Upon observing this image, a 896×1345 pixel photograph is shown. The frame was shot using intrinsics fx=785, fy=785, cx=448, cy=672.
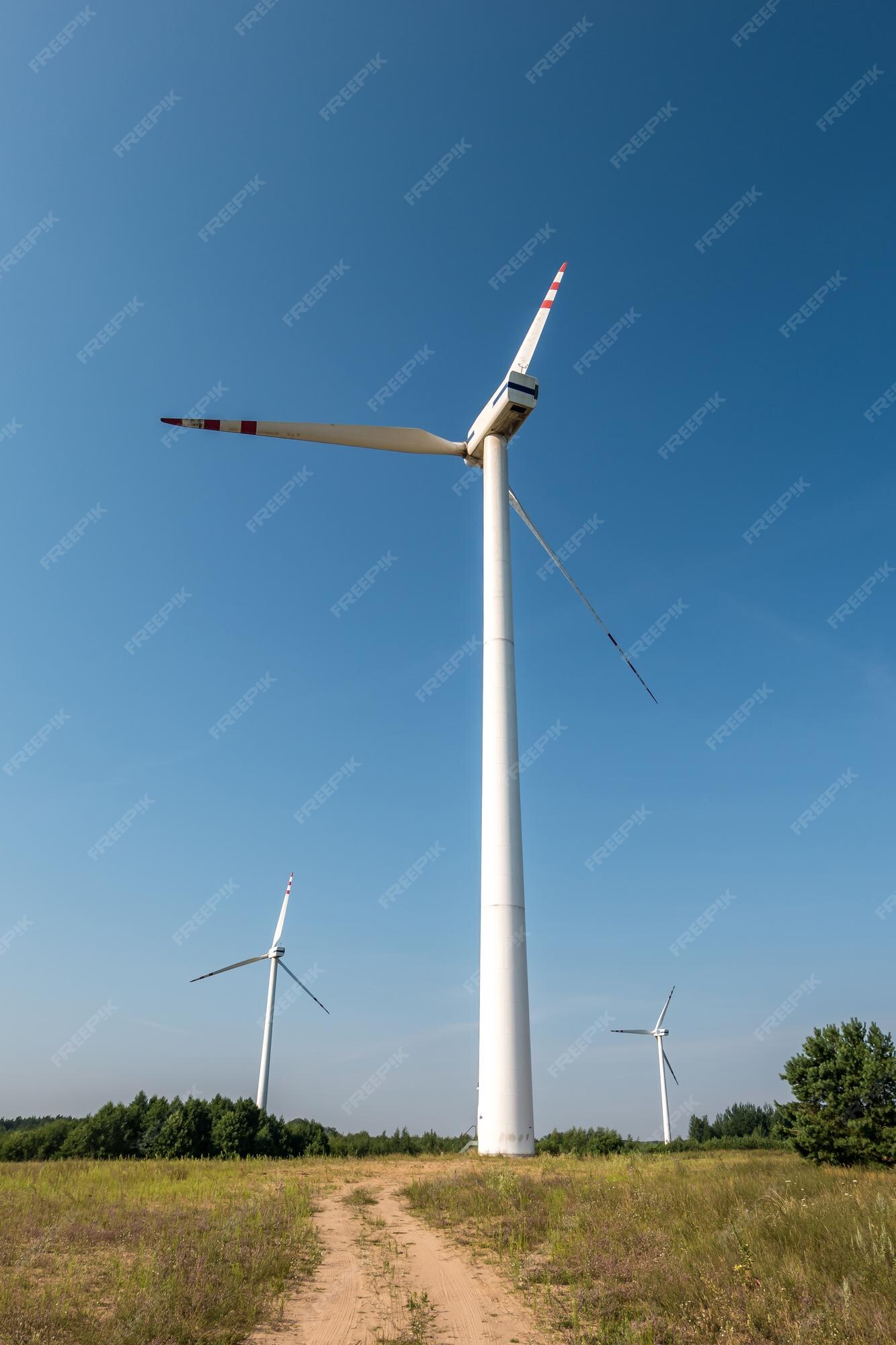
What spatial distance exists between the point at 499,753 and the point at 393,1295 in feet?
67.8

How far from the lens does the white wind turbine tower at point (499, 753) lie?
26.7m

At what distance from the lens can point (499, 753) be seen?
30734 millimetres

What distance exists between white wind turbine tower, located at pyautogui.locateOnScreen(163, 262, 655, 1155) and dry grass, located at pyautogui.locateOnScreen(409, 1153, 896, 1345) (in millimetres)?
6827

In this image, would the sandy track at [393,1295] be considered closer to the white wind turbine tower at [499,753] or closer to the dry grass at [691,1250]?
the dry grass at [691,1250]

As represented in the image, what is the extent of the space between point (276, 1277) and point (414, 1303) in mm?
2353

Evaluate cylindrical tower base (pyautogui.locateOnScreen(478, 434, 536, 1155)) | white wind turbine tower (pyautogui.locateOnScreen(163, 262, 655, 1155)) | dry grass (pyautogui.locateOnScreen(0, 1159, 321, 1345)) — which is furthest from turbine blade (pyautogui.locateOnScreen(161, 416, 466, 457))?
dry grass (pyautogui.locateOnScreen(0, 1159, 321, 1345))

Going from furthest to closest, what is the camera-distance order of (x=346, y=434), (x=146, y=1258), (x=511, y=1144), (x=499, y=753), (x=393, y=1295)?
(x=346, y=434) < (x=499, y=753) < (x=511, y=1144) < (x=146, y=1258) < (x=393, y=1295)

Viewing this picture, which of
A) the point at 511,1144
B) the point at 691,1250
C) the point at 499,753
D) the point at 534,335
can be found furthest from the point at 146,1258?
the point at 534,335

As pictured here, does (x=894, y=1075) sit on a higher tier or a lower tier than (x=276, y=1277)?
higher

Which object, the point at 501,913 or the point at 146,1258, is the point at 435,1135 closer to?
the point at 501,913

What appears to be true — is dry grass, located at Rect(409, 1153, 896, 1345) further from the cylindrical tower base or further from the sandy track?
the cylindrical tower base

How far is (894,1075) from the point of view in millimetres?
25219

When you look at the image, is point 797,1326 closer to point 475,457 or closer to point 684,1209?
point 684,1209

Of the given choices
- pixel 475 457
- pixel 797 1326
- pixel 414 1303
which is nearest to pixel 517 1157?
pixel 414 1303
